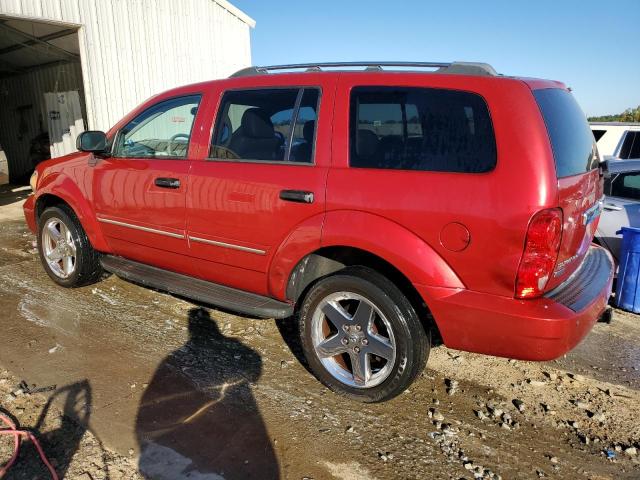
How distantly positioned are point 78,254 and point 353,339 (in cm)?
302

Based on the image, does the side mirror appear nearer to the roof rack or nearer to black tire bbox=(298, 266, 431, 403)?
the roof rack

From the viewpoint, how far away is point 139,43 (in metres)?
9.81

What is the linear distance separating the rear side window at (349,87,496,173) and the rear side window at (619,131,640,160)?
6836 millimetres

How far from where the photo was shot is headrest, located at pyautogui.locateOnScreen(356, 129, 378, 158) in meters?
2.87

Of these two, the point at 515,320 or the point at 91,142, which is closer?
the point at 515,320

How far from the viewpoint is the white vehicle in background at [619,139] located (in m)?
8.00

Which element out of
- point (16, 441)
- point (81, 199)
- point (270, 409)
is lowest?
point (270, 409)

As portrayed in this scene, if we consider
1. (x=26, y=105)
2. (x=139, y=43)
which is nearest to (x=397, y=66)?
(x=139, y=43)

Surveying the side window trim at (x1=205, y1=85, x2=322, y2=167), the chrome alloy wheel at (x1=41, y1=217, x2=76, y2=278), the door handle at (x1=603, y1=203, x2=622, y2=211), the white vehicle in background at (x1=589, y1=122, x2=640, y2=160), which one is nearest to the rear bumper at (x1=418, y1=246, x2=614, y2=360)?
the side window trim at (x1=205, y1=85, x2=322, y2=167)

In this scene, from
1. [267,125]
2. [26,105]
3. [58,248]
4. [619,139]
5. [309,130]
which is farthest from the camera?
[26,105]

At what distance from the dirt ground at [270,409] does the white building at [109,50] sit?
6327mm

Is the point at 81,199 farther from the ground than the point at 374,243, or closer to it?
farther from the ground

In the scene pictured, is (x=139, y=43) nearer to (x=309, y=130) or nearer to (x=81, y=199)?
(x=81, y=199)

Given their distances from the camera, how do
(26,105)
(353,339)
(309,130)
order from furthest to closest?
(26,105) < (309,130) < (353,339)
